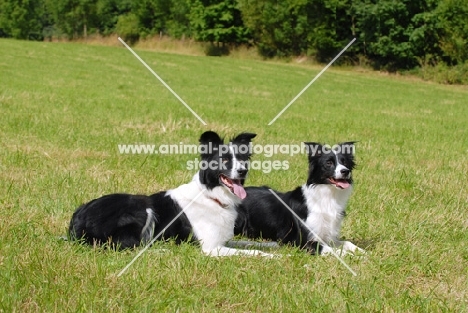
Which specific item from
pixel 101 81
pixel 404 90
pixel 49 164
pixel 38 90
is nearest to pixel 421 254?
pixel 49 164

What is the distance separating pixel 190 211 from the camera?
17.2 ft

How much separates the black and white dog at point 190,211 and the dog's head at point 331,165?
1.94ft

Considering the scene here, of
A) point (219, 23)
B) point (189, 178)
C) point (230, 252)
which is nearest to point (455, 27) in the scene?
point (219, 23)

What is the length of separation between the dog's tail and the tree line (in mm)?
34252

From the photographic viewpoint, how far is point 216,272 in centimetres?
441

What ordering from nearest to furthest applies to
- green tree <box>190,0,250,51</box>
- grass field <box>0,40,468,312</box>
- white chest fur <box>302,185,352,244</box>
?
grass field <box>0,40,468,312</box>, white chest fur <box>302,185,352,244</box>, green tree <box>190,0,250,51</box>

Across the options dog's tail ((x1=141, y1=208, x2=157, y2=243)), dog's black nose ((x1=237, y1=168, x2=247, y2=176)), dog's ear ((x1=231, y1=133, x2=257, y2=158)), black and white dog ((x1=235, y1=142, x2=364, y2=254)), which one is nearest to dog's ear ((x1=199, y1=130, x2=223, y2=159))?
dog's ear ((x1=231, y1=133, x2=257, y2=158))

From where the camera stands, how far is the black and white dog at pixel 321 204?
5.09 m

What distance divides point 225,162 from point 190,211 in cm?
57

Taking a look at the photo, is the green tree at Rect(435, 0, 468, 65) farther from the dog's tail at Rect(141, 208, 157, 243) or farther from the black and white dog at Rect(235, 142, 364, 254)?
the dog's tail at Rect(141, 208, 157, 243)

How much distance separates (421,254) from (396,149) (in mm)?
5843

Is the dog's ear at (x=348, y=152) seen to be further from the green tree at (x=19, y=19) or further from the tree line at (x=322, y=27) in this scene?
the green tree at (x=19, y=19)

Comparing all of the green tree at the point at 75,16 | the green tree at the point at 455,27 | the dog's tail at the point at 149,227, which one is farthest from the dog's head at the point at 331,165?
the green tree at the point at 75,16

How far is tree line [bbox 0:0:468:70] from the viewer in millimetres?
38156
